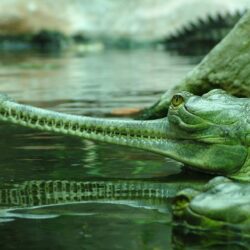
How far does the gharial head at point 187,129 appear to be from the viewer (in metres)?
4.05

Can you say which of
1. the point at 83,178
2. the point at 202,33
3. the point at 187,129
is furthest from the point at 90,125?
the point at 202,33

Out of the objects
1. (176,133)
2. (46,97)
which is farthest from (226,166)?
(46,97)

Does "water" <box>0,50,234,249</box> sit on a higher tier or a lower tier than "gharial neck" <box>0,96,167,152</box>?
lower

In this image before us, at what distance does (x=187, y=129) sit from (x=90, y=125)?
0.50m

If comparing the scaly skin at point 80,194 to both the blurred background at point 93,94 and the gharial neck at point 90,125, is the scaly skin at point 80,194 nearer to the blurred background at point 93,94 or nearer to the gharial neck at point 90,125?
the blurred background at point 93,94

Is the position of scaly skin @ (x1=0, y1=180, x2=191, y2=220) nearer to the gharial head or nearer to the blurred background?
the blurred background

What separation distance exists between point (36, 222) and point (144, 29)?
20726mm

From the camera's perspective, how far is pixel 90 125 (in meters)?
4.34

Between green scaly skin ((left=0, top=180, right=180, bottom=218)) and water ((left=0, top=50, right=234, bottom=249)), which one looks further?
green scaly skin ((left=0, top=180, right=180, bottom=218))

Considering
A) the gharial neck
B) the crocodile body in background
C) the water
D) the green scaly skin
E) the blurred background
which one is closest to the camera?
the water

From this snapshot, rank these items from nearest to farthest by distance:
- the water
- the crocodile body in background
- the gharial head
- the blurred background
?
the water, the blurred background, the gharial head, the crocodile body in background

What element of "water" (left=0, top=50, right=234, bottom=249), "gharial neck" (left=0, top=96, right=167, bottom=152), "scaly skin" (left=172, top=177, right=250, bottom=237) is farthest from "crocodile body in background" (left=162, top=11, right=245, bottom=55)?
"scaly skin" (left=172, top=177, right=250, bottom=237)

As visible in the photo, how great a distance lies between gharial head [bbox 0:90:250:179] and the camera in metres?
4.05

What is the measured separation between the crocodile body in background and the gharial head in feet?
55.5
